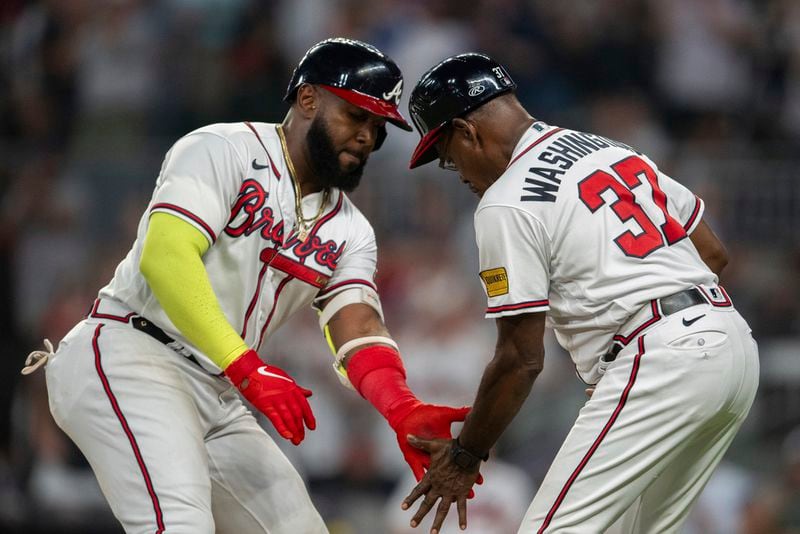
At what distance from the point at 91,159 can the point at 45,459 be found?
254 cm

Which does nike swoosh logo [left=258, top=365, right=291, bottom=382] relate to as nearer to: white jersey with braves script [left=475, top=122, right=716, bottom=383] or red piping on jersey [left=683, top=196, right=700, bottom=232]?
white jersey with braves script [left=475, top=122, right=716, bottom=383]

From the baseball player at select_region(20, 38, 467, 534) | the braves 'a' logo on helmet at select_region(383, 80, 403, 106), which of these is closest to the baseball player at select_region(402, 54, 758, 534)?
the braves 'a' logo on helmet at select_region(383, 80, 403, 106)

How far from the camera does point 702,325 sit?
13.3ft

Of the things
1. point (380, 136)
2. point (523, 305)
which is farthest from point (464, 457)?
point (380, 136)

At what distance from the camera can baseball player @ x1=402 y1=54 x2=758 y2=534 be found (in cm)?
402

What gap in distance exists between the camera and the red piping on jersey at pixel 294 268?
15.3ft

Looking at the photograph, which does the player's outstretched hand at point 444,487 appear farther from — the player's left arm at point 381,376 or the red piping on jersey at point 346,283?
the red piping on jersey at point 346,283

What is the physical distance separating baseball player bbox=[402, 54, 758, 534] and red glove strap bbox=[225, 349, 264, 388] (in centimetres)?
77

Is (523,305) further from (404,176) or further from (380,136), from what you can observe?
(404,176)

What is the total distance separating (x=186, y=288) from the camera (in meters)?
4.19

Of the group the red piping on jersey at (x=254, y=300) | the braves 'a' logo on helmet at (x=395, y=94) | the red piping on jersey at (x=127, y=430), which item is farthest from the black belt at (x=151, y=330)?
the braves 'a' logo on helmet at (x=395, y=94)

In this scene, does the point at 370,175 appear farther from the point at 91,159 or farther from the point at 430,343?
the point at 91,159

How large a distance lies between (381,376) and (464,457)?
0.61 m

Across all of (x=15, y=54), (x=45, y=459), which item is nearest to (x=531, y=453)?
(x=45, y=459)
